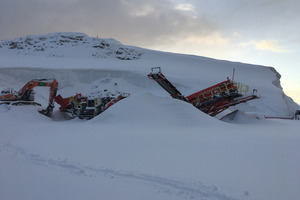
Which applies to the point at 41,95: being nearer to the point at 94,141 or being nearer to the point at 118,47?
the point at 94,141

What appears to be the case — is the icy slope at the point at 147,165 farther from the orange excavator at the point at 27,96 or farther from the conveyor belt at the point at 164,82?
the orange excavator at the point at 27,96

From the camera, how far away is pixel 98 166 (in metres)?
4.43

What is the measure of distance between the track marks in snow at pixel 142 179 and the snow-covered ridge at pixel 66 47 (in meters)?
29.6

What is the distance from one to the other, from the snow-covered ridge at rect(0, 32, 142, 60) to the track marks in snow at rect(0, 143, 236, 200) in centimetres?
2957

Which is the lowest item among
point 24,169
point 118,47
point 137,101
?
point 24,169

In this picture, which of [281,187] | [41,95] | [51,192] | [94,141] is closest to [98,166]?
[51,192]

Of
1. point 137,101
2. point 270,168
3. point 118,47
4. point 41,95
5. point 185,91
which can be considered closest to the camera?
point 270,168

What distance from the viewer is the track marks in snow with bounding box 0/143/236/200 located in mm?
3326

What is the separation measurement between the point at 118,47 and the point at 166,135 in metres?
32.6

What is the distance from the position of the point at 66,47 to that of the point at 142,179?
35.3 meters

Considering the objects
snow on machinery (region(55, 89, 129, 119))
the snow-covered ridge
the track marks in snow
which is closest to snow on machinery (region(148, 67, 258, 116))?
snow on machinery (region(55, 89, 129, 119))

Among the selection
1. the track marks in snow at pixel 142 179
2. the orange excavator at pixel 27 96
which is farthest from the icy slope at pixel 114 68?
the track marks in snow at pixel 142 179

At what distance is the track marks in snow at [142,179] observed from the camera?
3.33 meters

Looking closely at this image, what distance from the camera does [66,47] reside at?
35594mm
